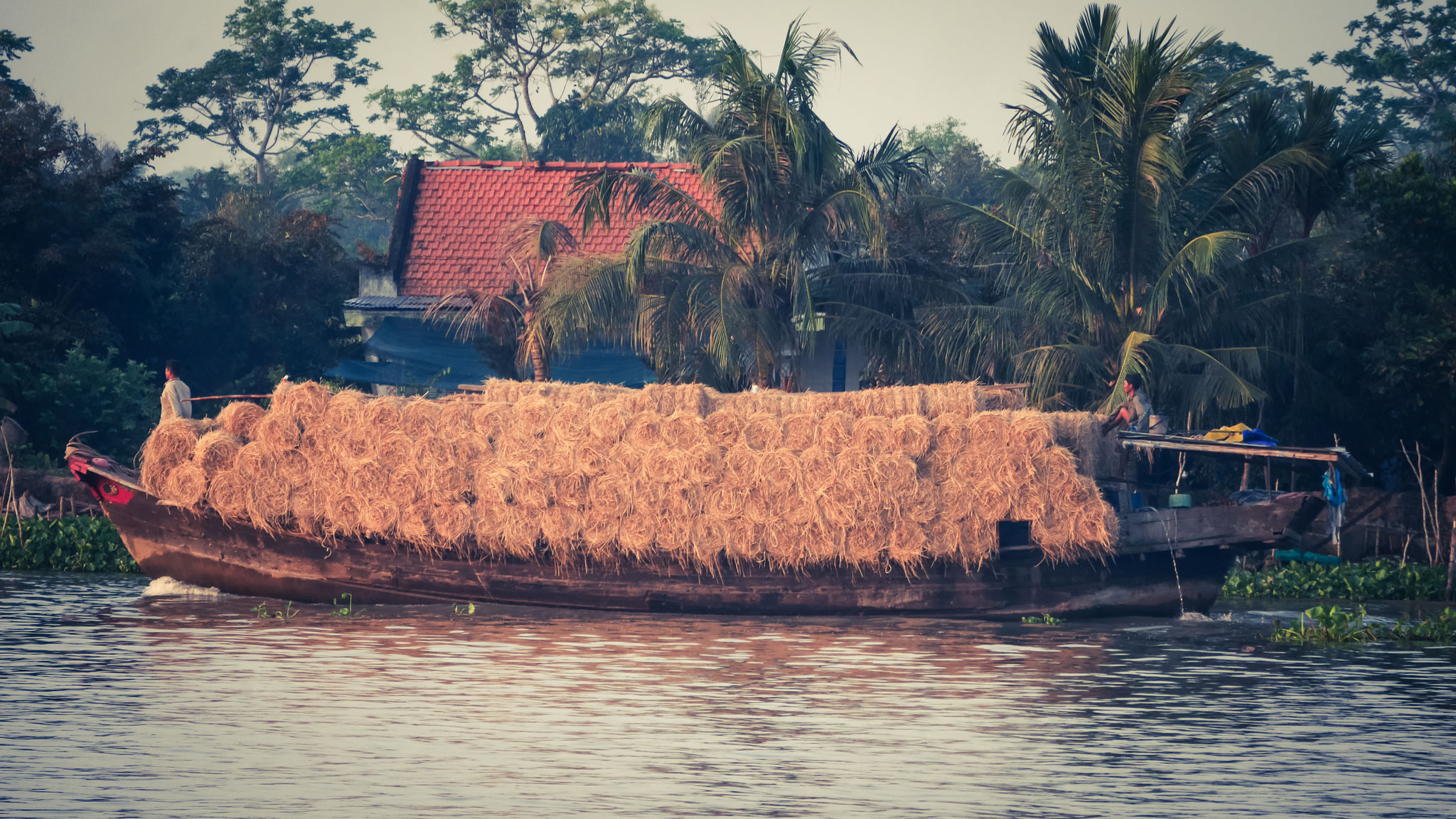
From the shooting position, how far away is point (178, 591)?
60.3 ft

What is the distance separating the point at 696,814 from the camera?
8.62 m

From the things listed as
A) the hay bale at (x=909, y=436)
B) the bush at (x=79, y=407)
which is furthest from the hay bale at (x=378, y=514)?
the bush at (x=79, y=407)

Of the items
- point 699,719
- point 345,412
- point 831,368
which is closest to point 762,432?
point 345,412

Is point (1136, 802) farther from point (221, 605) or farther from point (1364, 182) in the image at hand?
point (1364, 182)

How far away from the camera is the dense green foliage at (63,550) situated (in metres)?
21.7

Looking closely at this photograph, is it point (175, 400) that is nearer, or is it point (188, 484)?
point (188, 484)

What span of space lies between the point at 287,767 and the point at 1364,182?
19066 mm

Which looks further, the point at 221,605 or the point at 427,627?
the point at 221,605

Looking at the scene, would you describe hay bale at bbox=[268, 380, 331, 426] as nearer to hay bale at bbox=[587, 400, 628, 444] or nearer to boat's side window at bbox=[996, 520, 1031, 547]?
hay bale at bbox=[587, 400, 628, 444]

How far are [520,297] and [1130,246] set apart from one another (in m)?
12.3

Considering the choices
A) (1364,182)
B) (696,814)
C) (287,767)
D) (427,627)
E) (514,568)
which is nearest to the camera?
(696,814)

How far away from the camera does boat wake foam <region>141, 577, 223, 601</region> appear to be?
1831 cm

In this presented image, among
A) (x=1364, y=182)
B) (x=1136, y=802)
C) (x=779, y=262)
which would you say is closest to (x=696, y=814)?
(x=1136, y=802)

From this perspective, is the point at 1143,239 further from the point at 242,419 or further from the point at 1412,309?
the point at 242,419
